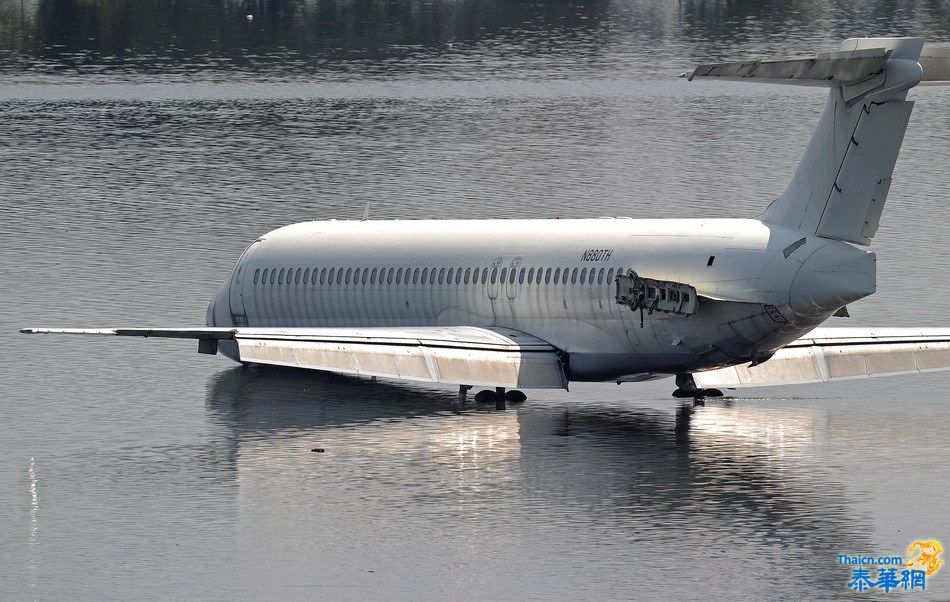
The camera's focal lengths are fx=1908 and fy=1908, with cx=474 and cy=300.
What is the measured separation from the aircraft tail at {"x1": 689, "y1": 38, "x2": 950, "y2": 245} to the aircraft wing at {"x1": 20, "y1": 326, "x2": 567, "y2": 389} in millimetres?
7487

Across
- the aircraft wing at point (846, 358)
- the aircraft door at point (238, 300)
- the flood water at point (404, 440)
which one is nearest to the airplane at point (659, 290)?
the aircraft wing at point (846, 358)

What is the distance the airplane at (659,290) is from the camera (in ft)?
136

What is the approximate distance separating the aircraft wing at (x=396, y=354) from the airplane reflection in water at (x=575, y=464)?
1139 millimetres

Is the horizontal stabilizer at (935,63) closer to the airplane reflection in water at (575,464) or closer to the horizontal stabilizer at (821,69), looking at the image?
the horizontal stabilizer at (821,69)

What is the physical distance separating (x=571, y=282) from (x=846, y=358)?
23.2ft

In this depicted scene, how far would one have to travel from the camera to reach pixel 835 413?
46438 millimetres

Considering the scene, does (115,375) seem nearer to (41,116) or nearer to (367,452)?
(367,452)

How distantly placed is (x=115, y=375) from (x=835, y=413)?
71.7 feet

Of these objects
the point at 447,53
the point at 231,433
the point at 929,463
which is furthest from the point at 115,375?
the point at 447,53

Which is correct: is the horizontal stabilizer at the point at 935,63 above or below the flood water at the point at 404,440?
above

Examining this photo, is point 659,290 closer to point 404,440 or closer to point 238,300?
point 404,440

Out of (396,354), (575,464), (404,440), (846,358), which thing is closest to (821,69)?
(846,358)

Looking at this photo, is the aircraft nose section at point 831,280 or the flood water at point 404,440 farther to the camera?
the aircraft nose section at point 831,280

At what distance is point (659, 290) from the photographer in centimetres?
4478
